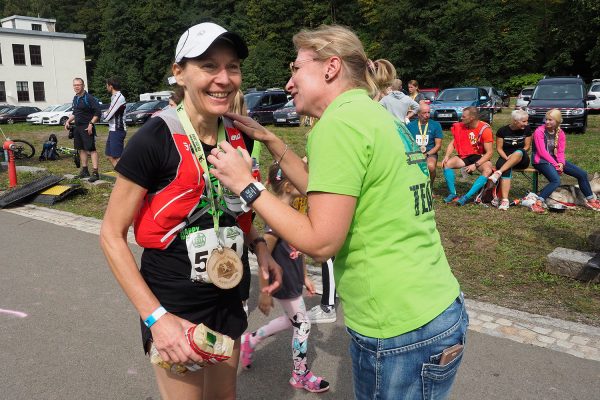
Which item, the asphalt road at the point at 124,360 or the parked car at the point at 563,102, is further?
the parked car at the point at 563,102

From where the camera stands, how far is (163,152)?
191 centimetres

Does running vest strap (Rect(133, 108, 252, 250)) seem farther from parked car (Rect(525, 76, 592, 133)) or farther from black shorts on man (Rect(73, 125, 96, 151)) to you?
parked car (Rect(525, 76, 592, 133))

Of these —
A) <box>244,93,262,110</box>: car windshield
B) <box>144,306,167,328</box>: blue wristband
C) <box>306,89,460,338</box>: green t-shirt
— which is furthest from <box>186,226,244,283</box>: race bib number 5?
<box>244,93,262,110</box>: car windshield

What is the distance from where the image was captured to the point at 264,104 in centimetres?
2498

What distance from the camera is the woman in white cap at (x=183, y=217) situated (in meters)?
1.87

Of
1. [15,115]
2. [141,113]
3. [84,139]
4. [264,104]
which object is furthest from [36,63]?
[84,139]

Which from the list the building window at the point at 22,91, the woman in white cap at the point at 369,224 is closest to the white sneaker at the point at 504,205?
the woman in white cap at the point at 369,224

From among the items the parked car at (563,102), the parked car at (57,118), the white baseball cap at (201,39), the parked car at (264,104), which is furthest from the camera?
the parked car at (57,118)

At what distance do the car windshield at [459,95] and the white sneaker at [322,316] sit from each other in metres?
18.6

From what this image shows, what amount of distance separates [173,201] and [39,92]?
190 feet

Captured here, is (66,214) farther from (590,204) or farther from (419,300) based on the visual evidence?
(590,204)

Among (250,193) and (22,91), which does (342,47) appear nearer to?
(250,193)

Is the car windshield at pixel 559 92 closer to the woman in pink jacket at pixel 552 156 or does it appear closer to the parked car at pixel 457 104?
the parked car at pixel 457 104

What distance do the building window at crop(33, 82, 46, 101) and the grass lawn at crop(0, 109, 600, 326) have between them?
4714cm
